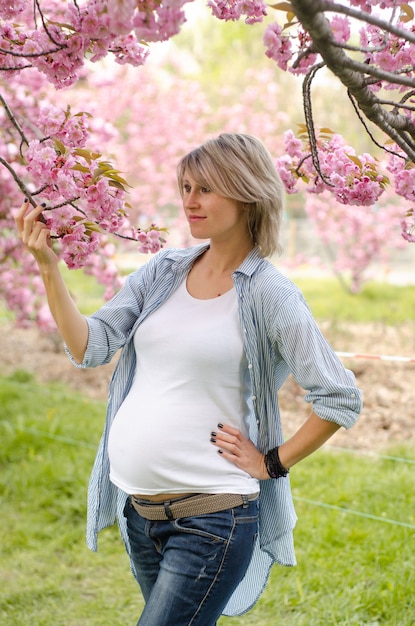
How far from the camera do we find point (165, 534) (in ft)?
5.96

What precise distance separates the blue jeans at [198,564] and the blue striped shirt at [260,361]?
214mm

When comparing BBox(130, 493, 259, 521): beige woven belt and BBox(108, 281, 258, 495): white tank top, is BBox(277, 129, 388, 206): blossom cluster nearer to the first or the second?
BBox(108, 281, 258, 495): white tank top

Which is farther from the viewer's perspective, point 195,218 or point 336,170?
point 336,170

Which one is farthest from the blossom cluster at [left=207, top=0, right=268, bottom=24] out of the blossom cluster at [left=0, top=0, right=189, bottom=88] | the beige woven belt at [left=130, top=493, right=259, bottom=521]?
the beige woven belt at [left=130, top=493, right=259, bottom=521]

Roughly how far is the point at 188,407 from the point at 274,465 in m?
0.26

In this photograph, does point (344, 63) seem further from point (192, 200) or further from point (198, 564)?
point (198, 564)

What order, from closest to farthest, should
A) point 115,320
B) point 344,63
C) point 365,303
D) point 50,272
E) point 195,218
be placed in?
point 344,63
point 50,272
point 195,218
point 115,320
point 365,303

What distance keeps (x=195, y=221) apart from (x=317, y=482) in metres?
2.62

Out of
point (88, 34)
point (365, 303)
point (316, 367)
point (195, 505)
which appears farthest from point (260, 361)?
point (365, 303)

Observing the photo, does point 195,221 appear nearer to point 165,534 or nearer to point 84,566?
point 165,534

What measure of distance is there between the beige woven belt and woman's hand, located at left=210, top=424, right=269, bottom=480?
7 centimetres

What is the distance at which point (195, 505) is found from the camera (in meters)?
1.79

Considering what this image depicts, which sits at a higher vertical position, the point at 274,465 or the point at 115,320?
the point at 115,320

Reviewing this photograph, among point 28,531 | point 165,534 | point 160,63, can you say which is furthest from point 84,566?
point 160,63
